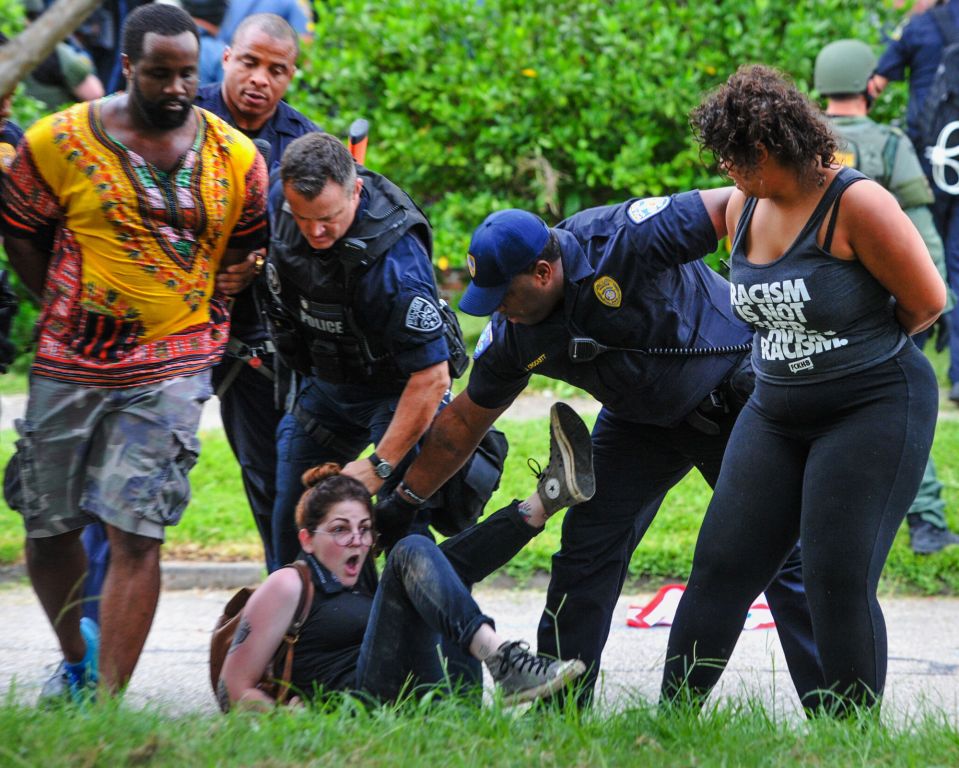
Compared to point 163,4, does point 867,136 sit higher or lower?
lower

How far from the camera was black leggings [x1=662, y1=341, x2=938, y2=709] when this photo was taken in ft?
10.9

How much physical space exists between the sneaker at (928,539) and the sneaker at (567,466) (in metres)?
2.23

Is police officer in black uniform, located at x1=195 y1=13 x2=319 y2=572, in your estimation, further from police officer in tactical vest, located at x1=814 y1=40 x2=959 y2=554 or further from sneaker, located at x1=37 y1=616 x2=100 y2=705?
police officer in tactical vest, located at x1=814 y1=40 x2=959 y2=554

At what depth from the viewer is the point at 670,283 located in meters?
4.06

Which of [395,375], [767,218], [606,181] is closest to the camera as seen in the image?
[767,218]

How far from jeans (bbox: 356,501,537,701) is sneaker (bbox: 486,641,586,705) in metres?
0.12

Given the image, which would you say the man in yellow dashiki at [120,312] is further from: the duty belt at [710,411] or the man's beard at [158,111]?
the duty belt at [710,411]

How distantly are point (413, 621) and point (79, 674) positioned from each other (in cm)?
115

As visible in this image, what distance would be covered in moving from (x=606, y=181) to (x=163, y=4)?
4736 mm

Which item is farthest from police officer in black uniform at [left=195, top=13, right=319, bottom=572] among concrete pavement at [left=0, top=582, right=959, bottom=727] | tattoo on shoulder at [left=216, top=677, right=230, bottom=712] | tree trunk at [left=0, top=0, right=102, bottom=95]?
tree trunk at [left=0, top=0, right=102, bottom=95]

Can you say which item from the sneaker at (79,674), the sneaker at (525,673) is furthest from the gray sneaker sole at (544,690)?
the sneaker at (79,674)

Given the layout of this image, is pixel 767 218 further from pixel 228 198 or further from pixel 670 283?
pixel 228 198

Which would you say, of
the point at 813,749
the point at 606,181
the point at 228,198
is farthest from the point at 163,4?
the point at 606,181

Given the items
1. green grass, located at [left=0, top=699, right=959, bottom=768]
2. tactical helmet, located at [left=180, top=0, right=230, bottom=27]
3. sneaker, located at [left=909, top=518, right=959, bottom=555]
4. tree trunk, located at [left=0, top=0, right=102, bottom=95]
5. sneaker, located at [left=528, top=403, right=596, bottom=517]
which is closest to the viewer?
tree trunk, located at [left=0, top=0, right=102, bottom=95]
